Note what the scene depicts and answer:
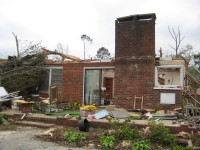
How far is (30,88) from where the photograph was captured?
56.9ft

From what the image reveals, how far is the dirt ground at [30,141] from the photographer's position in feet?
27.0

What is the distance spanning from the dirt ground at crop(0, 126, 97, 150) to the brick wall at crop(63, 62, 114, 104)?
5821mm

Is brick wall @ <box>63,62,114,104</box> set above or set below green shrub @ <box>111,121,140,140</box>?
above

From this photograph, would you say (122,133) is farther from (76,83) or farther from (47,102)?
(76,83)

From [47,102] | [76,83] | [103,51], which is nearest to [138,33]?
[76,83]

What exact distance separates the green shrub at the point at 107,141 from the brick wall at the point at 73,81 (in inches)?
305

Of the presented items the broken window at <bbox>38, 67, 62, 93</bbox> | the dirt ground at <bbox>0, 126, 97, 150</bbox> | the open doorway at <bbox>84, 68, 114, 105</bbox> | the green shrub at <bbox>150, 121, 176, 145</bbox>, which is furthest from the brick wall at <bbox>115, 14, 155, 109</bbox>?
the green shrub at <bbox>150, 121, 176, 145</bbox>

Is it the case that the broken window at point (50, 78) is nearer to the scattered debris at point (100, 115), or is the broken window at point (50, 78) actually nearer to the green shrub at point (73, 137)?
the scattered debris at point (100, 115)

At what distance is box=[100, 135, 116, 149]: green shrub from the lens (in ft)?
26.9

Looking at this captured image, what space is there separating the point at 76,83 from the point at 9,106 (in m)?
3.88

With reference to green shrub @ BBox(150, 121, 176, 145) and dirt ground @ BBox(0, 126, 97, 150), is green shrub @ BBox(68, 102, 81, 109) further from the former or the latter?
green shrub @ BBox(150, 121, 176, 145)

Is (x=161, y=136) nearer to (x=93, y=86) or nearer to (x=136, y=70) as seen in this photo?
(x=136, y=70)

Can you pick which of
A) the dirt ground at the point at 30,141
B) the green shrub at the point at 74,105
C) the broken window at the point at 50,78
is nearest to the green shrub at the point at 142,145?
the dirt ground at the point at 30,141

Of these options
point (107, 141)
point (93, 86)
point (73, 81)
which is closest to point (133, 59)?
point (93, 86)
